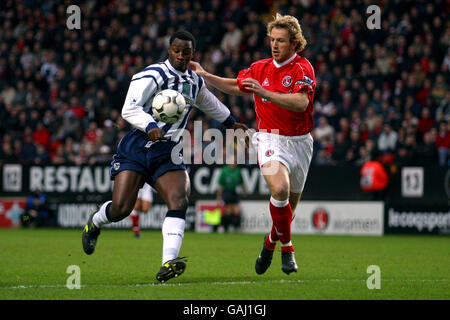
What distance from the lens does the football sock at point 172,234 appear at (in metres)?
7.36

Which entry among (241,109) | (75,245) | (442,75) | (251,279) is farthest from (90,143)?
(251,279)

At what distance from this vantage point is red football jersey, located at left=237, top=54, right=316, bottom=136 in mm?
7953

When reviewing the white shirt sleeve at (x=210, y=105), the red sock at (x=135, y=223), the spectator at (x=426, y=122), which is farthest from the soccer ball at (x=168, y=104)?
the spectator at (x=426, y=122)

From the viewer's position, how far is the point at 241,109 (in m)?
19.9

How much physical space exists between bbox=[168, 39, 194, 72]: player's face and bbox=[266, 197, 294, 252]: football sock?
1642mm

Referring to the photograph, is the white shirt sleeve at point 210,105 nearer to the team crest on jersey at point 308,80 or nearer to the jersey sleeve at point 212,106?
the jersey sleeve at point 212,106

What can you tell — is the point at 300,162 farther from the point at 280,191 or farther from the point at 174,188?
the point at 174,188

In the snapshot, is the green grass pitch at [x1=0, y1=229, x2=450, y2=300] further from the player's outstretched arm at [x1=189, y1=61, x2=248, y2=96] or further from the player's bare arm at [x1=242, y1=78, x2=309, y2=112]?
the player's outstretched arm at [x1=189, y1=61, x2=248, y2=96]

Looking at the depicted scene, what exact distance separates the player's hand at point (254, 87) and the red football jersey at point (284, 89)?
1.27ft

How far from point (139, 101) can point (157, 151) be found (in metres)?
0.56

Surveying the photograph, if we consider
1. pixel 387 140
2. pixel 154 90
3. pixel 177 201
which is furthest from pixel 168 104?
pixel 387 140

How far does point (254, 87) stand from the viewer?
757cm

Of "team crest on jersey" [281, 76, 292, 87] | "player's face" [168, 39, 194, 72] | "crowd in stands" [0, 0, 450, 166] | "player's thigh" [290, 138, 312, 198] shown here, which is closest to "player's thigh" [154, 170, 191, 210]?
"player's face" [168, 39, 194, 72]
